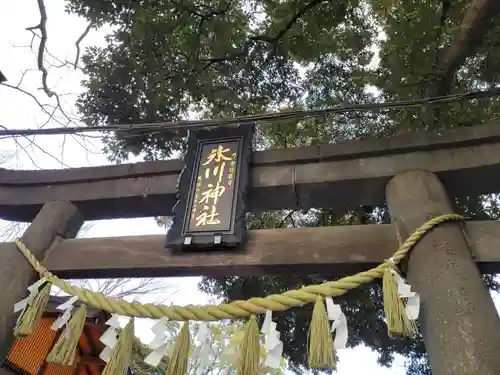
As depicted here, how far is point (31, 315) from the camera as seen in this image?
2234mm

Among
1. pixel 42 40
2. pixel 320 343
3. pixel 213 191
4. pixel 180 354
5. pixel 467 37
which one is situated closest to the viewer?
pixel 320 343

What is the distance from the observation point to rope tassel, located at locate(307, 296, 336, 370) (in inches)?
68.0

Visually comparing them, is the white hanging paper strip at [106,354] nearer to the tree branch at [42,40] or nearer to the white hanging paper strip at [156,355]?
the white hanging paper strip at [156,355]

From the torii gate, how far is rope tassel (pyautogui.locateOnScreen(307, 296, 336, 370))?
364mm

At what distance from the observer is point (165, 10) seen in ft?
13.8

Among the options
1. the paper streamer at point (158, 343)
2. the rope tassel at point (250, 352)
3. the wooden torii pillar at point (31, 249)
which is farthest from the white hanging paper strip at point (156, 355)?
the wooden torii pillar at point (31, 249)

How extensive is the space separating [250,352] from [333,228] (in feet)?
2.75

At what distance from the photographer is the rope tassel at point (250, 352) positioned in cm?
179

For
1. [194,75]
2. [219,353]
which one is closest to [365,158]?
[219,353]

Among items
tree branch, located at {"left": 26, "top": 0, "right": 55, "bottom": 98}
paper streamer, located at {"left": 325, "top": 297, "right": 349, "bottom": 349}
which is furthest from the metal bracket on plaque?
tree branch, located at {"left": 26, "top": 0, "right": 55, "bottom": 98}

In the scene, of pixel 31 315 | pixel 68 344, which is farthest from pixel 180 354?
pixel 31 315

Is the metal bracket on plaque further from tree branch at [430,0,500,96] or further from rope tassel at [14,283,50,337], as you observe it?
tree branch at [430,0,500,96]

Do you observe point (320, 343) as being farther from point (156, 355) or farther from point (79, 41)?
point (79, 41)

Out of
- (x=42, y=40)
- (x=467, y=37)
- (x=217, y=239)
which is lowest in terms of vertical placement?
(x=217, y=239)
